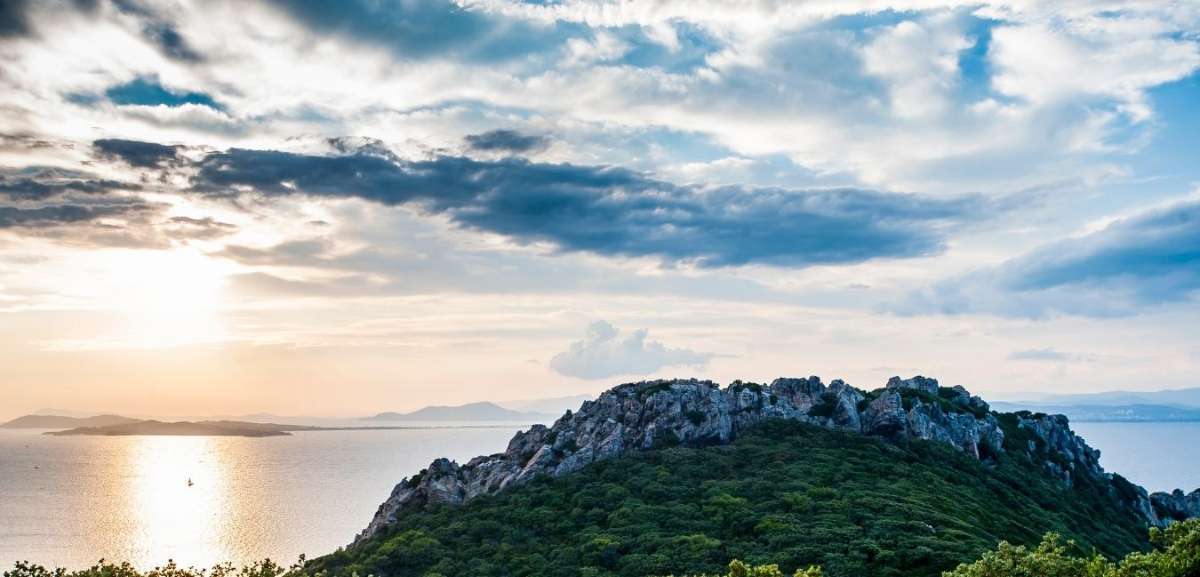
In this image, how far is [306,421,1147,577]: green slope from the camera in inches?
2416

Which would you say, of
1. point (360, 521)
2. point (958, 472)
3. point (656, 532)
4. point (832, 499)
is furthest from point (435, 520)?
point (360, 521)

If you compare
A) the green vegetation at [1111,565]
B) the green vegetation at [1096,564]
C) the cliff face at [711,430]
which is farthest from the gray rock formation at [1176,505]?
the green vegetation at [1111,565]

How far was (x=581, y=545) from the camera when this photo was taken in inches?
2739

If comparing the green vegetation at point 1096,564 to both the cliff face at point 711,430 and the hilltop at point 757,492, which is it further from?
the cliff face at point 711,430

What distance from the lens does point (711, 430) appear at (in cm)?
10388

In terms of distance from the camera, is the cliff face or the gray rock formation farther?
the gray rock formation

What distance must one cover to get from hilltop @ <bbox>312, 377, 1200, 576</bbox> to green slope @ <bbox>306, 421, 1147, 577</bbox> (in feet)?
0.75

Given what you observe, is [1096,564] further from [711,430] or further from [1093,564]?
[711,430]

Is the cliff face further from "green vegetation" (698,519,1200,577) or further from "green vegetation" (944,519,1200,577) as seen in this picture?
"green vegetation" (944,519,1200,577)

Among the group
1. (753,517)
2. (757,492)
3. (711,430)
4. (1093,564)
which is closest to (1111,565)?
(1093,564)

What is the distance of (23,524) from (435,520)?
146 m

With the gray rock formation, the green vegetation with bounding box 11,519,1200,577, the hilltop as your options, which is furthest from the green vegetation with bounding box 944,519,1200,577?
the gray rock formation

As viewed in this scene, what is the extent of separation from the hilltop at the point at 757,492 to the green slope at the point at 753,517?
0.75ft

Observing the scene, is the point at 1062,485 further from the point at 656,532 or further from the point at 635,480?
the point at 656,532
